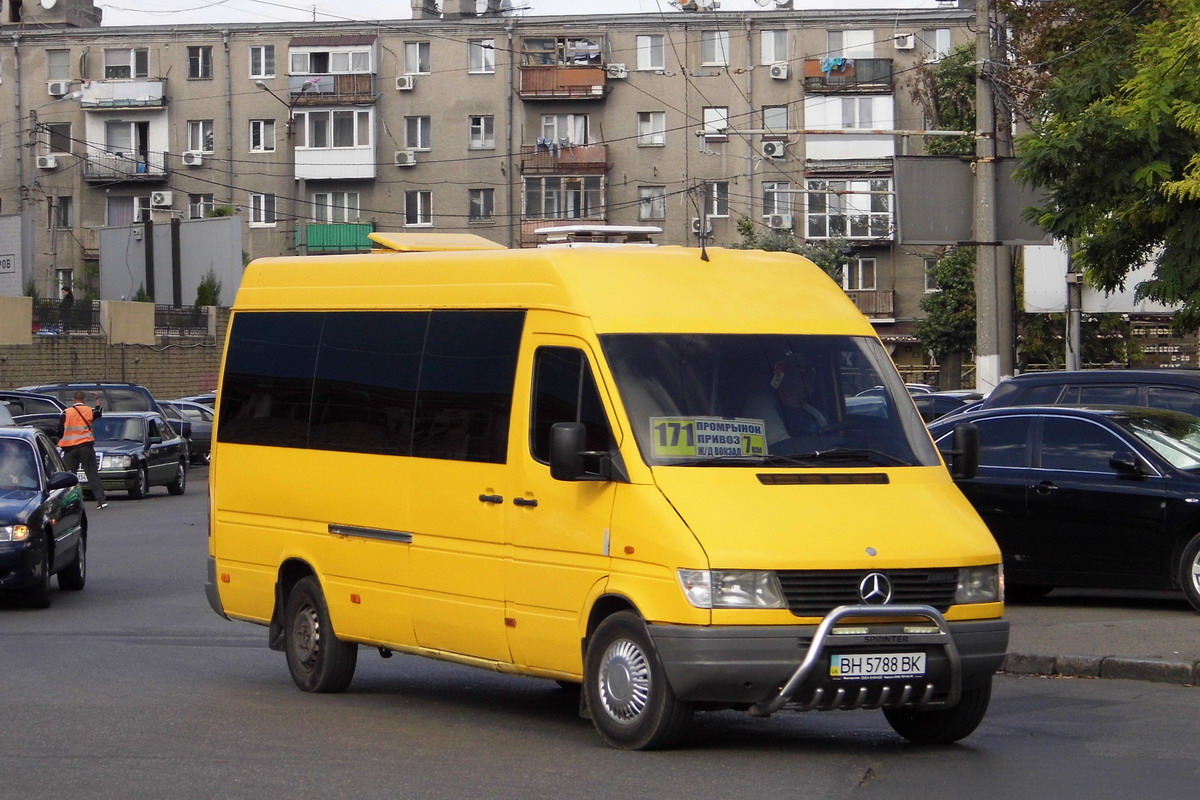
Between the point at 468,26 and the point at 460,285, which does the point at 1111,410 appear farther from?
the point at 468,26

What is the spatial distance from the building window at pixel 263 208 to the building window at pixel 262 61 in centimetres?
464

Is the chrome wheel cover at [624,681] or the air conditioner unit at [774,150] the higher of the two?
the air conditioner unit at [774,150]

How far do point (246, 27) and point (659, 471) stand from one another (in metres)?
65.3

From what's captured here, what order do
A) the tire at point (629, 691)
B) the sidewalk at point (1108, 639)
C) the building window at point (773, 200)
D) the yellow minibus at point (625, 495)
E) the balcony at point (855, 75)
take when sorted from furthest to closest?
the building window at point (773, 200), the balcony at point (855, 75), the sidewalk at point (1108, 639), the tire at point (629, 691), the yellow minibus at point (625, 495)

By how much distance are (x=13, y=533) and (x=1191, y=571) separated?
949 centimetres

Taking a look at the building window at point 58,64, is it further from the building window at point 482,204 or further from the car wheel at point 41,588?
the car wheel at point 41,588

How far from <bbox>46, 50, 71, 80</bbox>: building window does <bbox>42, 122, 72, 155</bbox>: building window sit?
184cm

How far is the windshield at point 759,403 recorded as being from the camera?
8719 millimetres

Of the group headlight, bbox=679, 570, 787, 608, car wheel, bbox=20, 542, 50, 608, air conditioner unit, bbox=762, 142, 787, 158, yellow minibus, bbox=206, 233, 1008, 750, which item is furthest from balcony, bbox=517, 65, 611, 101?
headlight, bbox=679, 570, 787, 608

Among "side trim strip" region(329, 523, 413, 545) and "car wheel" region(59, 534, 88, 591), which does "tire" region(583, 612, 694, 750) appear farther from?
"car wheel" region(59, 534, 88, 591)

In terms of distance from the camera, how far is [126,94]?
71062 mm

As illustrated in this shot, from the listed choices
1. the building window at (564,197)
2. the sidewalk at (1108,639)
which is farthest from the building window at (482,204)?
the sidewalk at (1108,639)

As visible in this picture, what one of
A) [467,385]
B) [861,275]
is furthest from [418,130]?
[467,385]

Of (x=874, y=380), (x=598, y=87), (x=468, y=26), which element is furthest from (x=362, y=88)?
(x=874, y=380)
